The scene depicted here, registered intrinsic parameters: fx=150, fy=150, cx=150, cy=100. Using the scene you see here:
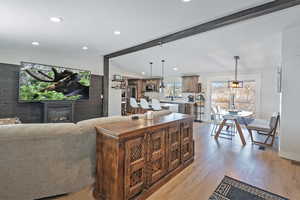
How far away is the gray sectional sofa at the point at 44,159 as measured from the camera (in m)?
1.50

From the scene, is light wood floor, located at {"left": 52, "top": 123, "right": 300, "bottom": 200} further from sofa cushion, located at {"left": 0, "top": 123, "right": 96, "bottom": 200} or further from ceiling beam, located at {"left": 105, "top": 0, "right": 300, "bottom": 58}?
ceiling beam, located at {"left": 105, "top": 0, "right": 300, "bottom": 58}

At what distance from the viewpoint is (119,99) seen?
7273 millimetres

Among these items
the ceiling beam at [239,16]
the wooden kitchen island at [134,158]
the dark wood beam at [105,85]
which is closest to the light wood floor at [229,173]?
the wooden kitchen island at [134,158]

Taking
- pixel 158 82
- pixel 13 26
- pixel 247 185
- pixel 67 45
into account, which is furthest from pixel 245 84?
pixel 13 26

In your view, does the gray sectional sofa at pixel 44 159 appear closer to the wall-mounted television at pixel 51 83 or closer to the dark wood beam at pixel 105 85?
the wall-mounted television at pixel 51 83

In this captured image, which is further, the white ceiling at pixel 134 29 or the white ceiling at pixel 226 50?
the white ceiling at pixel 226 50

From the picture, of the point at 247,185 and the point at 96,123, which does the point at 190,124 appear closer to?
the point at 247,185

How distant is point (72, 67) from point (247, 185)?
587 centimetres

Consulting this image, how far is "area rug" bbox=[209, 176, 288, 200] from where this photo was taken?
1822 millimetres

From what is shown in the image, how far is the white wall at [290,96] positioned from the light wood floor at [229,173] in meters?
0.30

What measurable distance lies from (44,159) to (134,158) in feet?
3.14

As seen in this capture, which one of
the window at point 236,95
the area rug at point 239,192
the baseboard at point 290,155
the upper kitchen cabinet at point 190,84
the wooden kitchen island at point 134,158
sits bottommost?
the area rug at point 239,192

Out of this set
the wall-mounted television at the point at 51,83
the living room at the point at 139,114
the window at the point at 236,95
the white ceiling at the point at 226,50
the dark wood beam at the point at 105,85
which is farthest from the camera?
the dark wood beam at the point at 105,85

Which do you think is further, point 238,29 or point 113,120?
point 238,29
